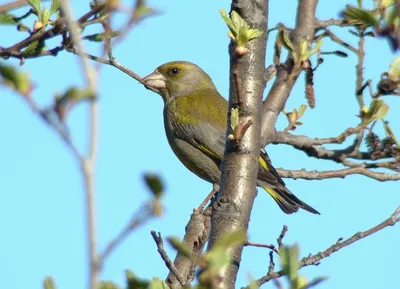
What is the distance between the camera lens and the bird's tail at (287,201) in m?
6.36

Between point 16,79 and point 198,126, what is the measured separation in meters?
5.40

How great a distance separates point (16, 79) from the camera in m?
1.51

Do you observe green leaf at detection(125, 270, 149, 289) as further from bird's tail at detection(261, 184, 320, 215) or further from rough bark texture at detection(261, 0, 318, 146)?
bird's tail at detection(261, 184, 320, 215)

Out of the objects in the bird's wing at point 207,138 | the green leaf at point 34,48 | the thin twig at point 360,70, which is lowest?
the green leaf at point 34,48

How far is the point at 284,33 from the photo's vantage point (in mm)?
3957

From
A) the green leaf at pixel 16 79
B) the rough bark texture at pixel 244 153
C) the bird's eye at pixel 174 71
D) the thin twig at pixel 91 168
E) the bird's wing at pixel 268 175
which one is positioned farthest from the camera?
the bird's eye at pixel 174 71

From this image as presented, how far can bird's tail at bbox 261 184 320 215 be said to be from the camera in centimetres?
636

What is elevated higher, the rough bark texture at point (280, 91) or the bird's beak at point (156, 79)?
the bird's beak at point (156, 79)

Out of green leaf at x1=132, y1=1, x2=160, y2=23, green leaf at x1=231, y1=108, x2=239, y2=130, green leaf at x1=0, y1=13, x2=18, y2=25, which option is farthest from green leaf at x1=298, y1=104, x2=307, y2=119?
green leaf at x1=132, y1=1, x2=160, y2=23

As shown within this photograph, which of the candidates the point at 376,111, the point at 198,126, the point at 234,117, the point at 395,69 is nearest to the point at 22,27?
the point at 234,117

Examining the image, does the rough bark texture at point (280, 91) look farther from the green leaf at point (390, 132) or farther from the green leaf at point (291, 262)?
the green leaf at point (291, 262)

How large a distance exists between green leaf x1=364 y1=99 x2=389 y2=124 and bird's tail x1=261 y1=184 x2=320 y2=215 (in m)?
2.16

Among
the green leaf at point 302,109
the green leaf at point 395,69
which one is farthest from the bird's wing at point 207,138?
the green leaf at point 395,69

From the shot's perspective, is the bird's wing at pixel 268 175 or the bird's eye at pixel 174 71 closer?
the bird's wing at pixel 268 175
